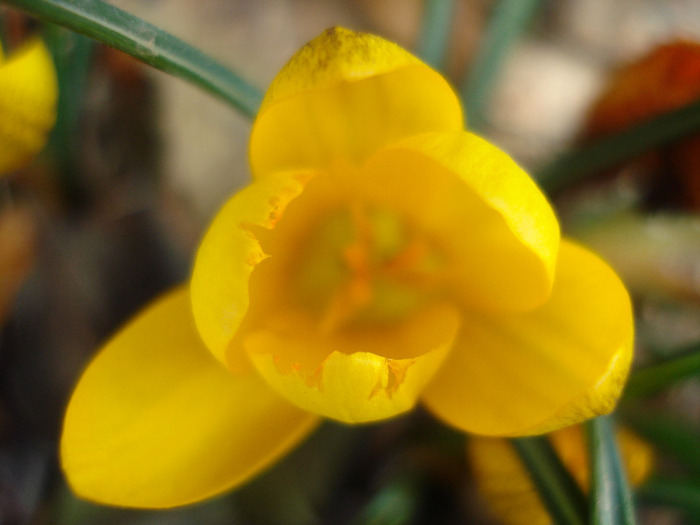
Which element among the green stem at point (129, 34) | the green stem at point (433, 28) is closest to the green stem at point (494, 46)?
the green stem at point (433, 28)

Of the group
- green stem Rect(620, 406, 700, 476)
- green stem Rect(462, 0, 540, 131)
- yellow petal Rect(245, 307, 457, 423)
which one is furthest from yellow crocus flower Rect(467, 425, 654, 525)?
green stem Rect(462, 0, 540, 131)

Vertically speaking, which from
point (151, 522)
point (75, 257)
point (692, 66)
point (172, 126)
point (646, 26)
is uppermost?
point (692, 66)

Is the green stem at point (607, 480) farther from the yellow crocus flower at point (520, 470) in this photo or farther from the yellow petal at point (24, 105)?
Answer: the yellow petal at point (24, 105)

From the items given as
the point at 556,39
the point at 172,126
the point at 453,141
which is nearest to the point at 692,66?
the point at 453,141

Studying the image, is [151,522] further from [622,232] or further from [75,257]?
[622,232]

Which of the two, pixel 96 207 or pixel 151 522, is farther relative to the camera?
pixel 96 207

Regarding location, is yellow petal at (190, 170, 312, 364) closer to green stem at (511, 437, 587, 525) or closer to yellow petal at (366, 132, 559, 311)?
yellow petal at (366, 132, 559, 311)
